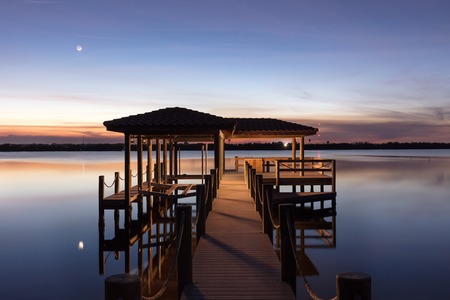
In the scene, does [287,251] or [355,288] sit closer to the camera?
[355,288]

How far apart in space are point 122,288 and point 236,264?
13.3 ft

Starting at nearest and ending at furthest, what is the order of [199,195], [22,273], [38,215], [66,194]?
[199,195] < [22,273] < [38,215] < [66,194]

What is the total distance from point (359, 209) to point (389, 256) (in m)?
12.7

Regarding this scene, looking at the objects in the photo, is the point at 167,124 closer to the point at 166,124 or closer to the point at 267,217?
the point at 166,124

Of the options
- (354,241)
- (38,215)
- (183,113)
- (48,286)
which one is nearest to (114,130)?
(183,113)

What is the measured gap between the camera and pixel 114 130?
1608 cm

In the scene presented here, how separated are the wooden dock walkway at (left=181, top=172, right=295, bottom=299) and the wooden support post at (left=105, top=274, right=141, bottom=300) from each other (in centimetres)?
243

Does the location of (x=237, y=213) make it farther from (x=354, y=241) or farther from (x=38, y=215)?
(x=38, y=215)

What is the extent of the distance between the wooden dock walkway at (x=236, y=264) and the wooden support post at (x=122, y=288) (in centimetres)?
243

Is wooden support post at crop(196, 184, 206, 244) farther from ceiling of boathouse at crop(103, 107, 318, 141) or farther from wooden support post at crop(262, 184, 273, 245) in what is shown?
ceiling of boathouse at crop(103, 107, 318, 141)

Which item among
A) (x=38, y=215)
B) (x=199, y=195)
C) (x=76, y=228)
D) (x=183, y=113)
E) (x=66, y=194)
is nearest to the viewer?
(x=199, y=195)

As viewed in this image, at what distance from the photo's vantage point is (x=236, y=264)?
25.8 ft

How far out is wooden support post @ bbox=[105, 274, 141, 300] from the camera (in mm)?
4070

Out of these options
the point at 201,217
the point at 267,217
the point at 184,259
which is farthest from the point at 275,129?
the point at 184,259
